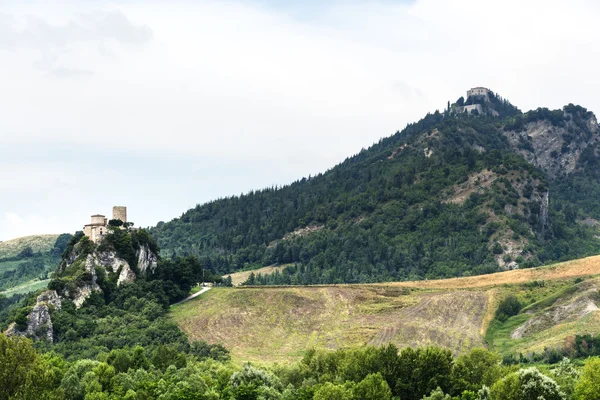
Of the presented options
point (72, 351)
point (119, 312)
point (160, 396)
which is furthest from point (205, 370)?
point (119, 312)

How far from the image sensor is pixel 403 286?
186125 millimetres

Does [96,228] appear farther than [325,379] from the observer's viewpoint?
Yes

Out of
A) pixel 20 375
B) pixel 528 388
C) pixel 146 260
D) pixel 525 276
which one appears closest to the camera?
pixel 528 388

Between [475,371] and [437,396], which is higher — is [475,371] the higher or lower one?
the higher one

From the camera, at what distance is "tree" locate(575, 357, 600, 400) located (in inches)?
3068

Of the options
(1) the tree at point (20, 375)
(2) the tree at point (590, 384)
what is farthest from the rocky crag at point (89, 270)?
(2) the tree at point (590, 384)

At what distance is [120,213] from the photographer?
181875mm

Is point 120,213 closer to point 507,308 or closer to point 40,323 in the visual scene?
point 40,323

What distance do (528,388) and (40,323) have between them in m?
92.4

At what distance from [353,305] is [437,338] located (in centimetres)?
2756

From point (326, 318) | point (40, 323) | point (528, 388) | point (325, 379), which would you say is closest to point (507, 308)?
point (326, 318)

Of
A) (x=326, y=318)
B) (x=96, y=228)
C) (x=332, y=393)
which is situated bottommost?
(x=332, y=393)

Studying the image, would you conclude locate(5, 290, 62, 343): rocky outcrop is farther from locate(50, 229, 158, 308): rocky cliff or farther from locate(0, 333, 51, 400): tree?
locate(0, 333, 51, 400): tree

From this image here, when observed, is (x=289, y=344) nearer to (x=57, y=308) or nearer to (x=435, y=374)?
(x=57, y=308)
